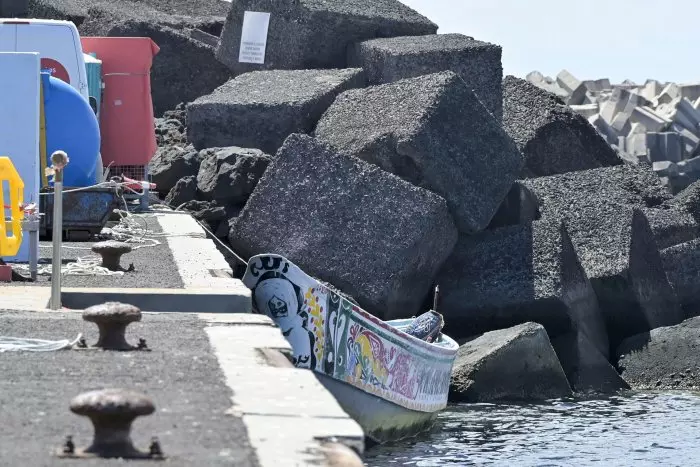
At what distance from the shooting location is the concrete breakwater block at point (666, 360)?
14.2 meters

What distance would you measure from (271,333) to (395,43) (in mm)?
11191

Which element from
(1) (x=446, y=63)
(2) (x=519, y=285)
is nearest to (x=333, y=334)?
(2) (x=519, y=285)

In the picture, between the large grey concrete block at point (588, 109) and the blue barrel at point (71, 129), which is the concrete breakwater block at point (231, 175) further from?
the large grey concrete block at point (588, 109)

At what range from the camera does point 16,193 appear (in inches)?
393

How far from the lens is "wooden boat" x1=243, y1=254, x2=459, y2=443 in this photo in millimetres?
10430

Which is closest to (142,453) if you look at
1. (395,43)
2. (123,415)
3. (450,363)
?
(123,415)

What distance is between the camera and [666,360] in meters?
14.3

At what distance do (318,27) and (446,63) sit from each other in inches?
86.4

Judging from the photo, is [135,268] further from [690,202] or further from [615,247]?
[690,202]

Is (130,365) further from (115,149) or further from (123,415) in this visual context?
(115,149)

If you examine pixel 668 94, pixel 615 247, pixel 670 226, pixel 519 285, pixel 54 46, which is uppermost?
pixel 54 46

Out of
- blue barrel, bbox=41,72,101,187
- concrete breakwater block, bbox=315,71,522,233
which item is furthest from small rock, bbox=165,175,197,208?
blue barrel, bbox=41,72,101,187

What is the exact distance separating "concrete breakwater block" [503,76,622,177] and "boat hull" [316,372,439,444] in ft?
19.9

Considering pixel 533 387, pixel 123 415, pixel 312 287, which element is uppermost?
pixel 123 415
